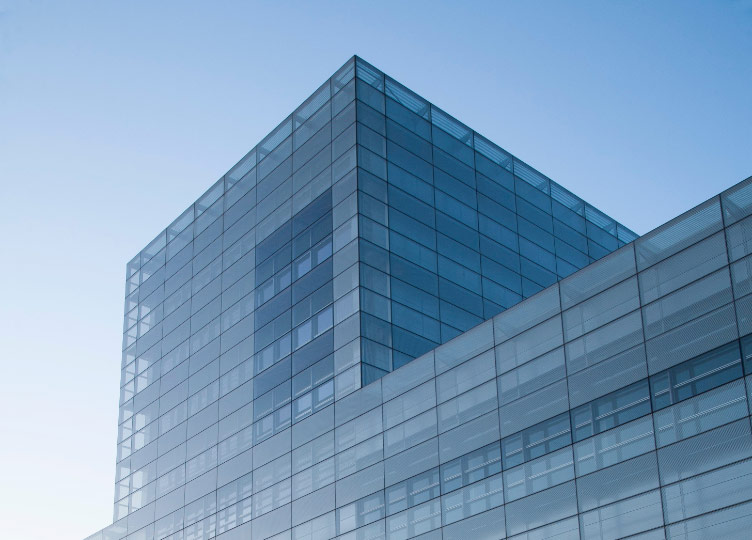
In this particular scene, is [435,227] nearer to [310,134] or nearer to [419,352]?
[419,352]

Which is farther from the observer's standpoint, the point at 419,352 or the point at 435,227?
the point at 435,227

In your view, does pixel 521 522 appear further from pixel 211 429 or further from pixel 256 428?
pixel 211 429

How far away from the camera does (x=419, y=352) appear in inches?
2156

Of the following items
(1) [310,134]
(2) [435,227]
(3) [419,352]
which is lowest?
(3) [419,352]

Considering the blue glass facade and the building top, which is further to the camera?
the building top

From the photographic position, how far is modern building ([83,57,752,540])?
34.6m

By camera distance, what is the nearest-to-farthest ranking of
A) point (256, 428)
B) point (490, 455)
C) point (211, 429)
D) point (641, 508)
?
point (641, 508) → point (490, 455) → point (256, 428) → point (211, 429)

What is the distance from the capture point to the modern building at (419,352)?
1361 inches

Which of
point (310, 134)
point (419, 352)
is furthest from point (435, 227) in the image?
point (310, 134)

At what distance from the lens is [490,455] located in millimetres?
41250

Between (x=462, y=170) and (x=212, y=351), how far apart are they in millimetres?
19509

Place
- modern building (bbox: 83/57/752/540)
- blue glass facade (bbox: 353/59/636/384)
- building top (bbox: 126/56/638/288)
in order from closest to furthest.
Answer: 1. modern building (bbox: 83/57/752/540)
2. blue glass facade (bbox: 353/59/636/384)
3. building top (bbox: 126/56/638/288)

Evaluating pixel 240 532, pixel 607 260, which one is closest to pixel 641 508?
pixel 607 260

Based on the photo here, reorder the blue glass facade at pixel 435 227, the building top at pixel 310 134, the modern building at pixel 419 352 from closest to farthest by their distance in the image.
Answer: the modern building at pixel 419 352
the blue glass facade at pixel 435 227
the building top at pixel 310 134
